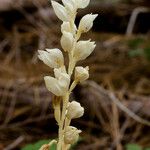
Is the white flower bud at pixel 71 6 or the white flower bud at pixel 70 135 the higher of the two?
the white flower bud at pixel 71 6

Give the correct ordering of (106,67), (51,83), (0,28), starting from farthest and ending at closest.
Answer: (0,28) → (106,67) → (51,83)

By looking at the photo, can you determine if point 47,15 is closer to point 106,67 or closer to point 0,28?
point 0,28

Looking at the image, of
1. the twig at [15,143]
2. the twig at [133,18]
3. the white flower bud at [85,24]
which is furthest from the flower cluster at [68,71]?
the twig at [133,18]

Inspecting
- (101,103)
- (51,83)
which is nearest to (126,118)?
(101,103)

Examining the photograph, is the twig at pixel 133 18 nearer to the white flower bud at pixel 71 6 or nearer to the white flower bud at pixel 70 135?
the white flower bud at pixel 71 6

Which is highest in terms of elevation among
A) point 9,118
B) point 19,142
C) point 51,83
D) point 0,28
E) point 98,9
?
point 98,9

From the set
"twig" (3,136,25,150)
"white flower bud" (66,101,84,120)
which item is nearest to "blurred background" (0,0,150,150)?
"twig" (3,136,25,150)

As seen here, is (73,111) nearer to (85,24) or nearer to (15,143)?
(85,24)
